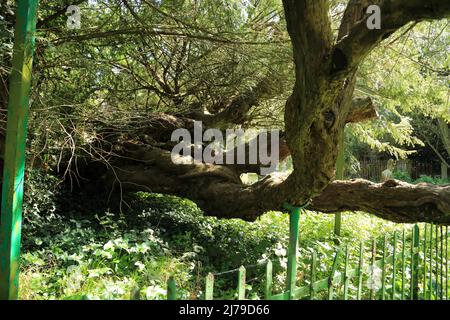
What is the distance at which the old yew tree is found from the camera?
282 centimetres

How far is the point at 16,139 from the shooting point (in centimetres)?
270

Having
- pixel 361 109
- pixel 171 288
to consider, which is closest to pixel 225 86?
pixel 361 109

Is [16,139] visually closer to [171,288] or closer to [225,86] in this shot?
[171,288]

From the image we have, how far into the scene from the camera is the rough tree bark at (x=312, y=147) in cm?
258

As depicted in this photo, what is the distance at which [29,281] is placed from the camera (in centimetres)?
348

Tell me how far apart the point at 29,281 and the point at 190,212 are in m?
4.20

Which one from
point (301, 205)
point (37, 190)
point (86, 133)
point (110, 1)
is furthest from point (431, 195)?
point (37, 190)

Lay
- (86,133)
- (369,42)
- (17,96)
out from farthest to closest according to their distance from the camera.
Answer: (86,133) → (17,96) → (369,42)

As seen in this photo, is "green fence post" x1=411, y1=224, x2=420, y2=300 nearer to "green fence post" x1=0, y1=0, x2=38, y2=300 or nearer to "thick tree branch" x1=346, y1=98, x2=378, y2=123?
"thick tree branch" x1=346, y1=98, x2=378, y2=123

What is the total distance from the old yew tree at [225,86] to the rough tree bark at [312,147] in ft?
0.04

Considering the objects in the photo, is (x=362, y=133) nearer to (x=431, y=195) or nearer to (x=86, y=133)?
(x=431, y=195)

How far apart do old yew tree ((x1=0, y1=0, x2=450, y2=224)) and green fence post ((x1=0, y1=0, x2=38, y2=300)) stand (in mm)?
686

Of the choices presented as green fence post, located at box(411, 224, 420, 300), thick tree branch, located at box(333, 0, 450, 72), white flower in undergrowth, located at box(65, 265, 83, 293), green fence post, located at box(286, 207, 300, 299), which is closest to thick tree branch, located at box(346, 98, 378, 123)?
green fence post, located at box(286, 207, 300, 299)

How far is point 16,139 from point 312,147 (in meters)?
2.35
